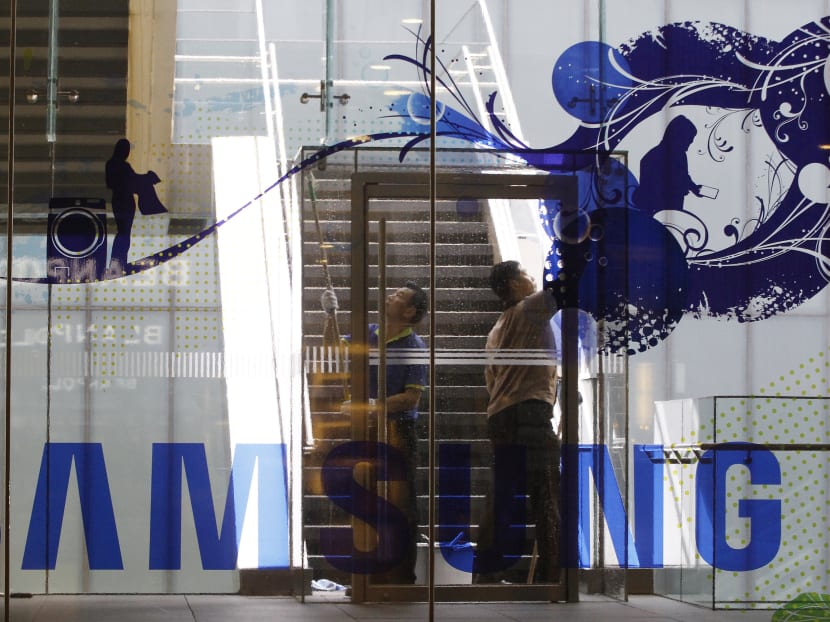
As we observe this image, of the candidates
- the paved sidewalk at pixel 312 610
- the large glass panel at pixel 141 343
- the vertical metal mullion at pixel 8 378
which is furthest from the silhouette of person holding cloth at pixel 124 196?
the paved sidewalk at pixel 312 610

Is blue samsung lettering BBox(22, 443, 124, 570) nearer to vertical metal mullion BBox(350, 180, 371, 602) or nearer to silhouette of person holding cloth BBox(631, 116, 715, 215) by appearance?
vertical metal mullion BBox(350, 180, 371, 602)

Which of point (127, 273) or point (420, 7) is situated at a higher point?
point (420, 7)

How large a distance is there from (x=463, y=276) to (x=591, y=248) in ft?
1.99

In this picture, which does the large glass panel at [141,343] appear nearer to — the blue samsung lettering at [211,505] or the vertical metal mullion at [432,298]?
the blue samsung lettering at [211,505]

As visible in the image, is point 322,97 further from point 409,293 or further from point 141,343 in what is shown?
point 141,343

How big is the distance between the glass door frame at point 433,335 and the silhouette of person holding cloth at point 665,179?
13.0 inches

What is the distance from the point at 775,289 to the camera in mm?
6234

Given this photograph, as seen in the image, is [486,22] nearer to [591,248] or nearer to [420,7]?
[420,7]

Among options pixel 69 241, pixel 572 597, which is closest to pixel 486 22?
pixel 69 241

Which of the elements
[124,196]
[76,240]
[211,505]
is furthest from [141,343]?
[211,505]

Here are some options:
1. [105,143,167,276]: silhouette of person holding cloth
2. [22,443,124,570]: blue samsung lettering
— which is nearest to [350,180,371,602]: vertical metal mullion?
[105,143,167,276]: silhouette of person holding cloth

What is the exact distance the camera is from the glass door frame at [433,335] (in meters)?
6.06

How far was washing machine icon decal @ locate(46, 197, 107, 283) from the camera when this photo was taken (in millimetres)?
5969

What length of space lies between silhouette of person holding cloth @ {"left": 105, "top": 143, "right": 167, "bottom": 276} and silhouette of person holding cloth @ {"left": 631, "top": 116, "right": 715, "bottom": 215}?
221 cm
